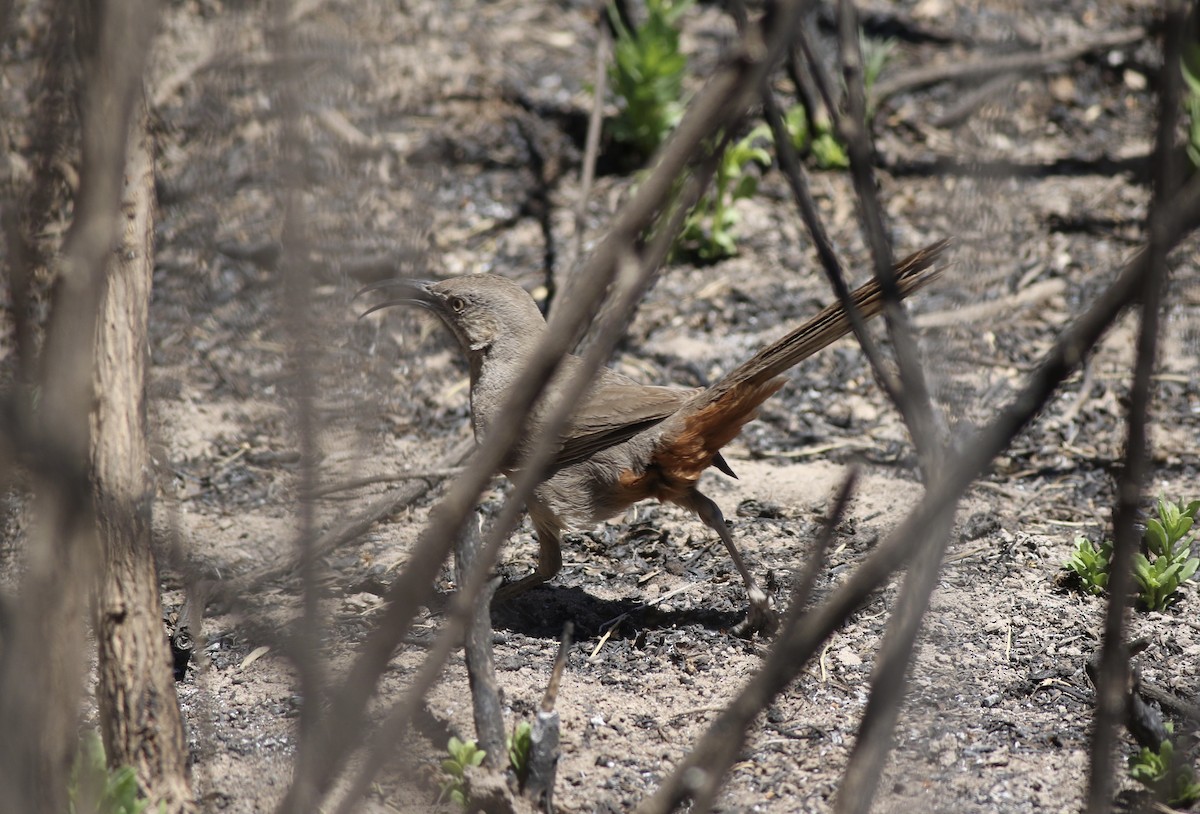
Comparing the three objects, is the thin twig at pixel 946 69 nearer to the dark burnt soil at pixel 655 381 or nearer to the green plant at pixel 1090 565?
the dark burnt soil at pixel 655 381

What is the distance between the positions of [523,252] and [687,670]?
3290 millimetres

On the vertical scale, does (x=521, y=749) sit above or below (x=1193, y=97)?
below

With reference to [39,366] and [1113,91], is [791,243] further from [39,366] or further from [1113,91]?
[39,366]

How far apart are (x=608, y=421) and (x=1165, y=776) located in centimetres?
194

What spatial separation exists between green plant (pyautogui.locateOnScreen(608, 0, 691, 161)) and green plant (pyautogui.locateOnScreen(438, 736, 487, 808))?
Result: 4254mm

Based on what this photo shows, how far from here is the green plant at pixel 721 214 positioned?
5.91 m

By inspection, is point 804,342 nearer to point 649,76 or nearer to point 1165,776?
point 1165,776

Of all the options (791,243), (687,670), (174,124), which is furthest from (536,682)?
(174,124)

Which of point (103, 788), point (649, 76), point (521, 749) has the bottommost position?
point (103, 788)

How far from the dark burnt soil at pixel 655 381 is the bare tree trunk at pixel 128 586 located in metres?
0.15

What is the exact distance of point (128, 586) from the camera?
7.79 ft

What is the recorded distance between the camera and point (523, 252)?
20.6 ft

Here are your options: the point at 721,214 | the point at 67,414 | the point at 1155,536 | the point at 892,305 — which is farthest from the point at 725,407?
the point at 721,214

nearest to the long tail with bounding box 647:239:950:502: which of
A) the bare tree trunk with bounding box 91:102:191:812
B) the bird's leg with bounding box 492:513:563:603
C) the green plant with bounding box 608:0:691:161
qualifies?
the bird's leg with bounding box 492:513:563:603
